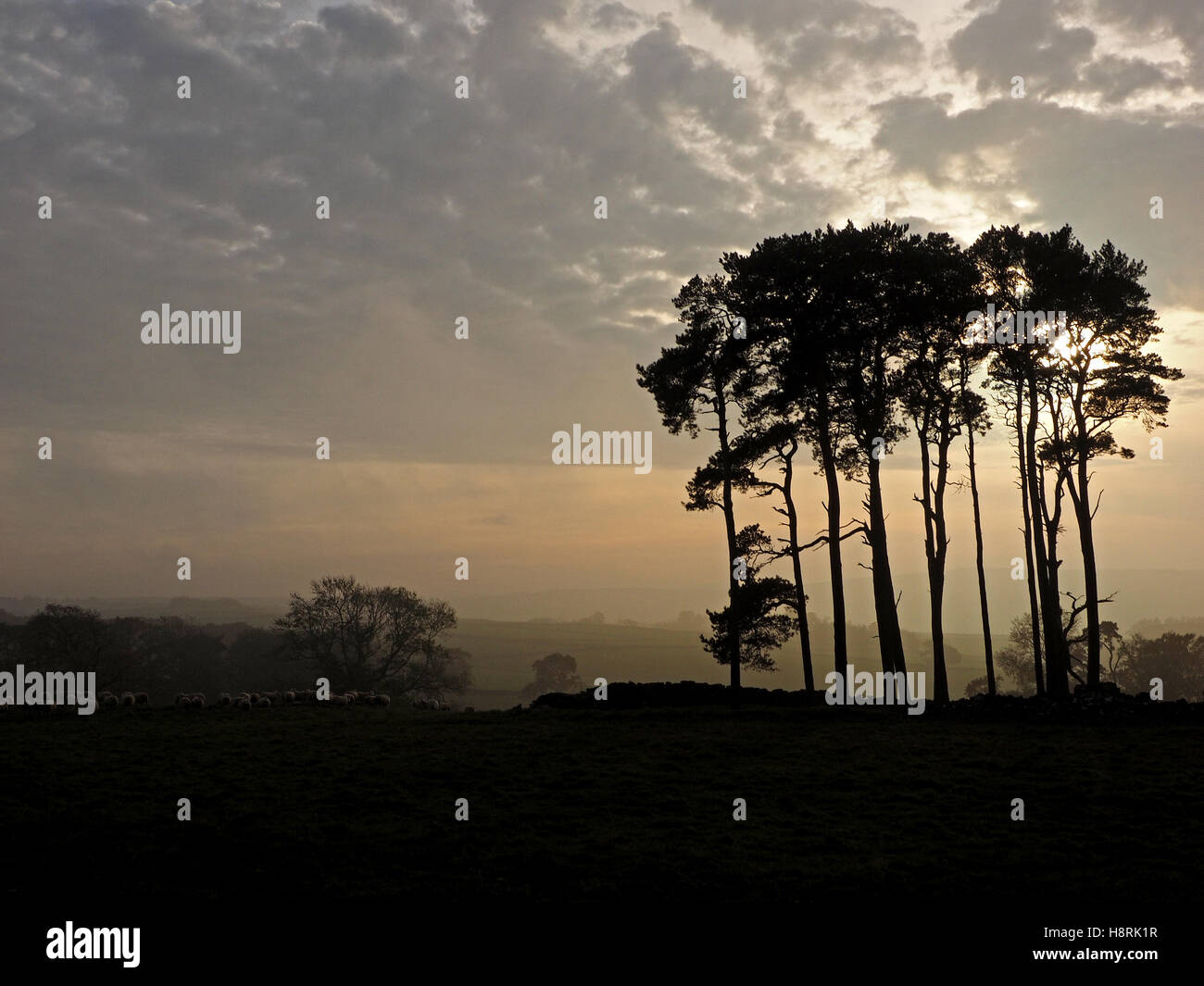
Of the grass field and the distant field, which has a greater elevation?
the grass field

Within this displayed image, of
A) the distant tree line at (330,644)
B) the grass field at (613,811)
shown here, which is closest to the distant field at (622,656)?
the distant tree line at (330,644)

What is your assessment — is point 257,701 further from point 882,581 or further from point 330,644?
point 882,581

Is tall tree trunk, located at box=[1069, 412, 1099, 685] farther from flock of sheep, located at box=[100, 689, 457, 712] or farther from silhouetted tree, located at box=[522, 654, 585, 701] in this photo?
silhouetted tree, located at box=[522, 654, 585, 701]

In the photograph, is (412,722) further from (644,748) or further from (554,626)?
(554,626)

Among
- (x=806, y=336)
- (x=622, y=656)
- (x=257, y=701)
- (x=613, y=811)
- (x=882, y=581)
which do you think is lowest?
(x=622, y=656)

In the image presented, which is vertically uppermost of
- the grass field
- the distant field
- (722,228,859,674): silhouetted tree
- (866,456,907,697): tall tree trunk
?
(722,228,859,674): silhouetted tree

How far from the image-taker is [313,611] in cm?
5372

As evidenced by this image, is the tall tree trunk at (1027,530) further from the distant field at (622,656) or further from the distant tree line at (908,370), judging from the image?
the distant field at (622,656)

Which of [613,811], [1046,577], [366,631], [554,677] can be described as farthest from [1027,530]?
[554,677]

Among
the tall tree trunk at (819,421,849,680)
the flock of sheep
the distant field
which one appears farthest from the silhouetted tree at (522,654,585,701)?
the tall tree trunk at (819,421,849,680)

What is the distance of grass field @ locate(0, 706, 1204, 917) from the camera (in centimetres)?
1293

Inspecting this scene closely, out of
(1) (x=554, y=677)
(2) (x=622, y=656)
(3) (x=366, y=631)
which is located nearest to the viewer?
(3) (x=366, y=631)

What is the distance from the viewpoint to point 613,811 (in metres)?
17.2
